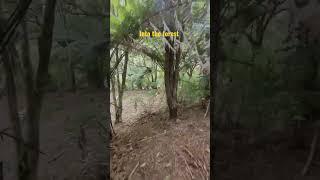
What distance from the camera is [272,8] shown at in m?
1.63

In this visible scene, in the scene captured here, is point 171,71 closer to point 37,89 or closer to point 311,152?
point 37,89

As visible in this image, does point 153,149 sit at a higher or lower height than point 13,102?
lower

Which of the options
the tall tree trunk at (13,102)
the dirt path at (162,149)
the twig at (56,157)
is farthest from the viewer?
the dirt path at (162,149)

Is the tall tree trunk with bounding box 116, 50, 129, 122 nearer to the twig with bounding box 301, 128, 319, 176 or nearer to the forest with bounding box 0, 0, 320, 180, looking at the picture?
the forest with bounding box 0, 0, 320, 180

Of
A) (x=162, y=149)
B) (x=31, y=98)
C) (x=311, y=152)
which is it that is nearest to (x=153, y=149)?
(x=162, y=149)

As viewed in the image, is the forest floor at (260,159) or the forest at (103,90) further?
the forest floor at (260,159)

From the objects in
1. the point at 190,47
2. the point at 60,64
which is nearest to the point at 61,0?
the point at 60,64

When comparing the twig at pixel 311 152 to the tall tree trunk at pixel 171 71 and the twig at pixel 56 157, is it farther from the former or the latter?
the twig at pixel 56 157

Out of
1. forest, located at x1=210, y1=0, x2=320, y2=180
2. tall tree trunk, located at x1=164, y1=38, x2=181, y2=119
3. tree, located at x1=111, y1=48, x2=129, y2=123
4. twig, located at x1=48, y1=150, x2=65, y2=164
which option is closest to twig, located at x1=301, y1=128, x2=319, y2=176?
forest, located at x1=210, y1=0, x2=320, y2=180

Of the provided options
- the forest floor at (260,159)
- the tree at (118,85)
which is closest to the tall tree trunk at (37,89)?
the tree at (118,85)

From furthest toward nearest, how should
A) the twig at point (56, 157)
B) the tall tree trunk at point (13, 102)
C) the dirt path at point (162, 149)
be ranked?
the dirt path at point (162, 149) < the twig at point (56, 157) < the tall tree trunk at point (13, 102)

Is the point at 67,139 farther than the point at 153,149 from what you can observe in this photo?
No

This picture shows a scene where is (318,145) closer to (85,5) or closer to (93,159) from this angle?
(93,159)

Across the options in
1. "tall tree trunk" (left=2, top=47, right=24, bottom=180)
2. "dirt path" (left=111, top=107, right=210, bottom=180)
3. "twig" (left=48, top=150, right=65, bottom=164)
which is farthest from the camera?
"dirt path" (left=111, top=107, right=210, bottom=180)
